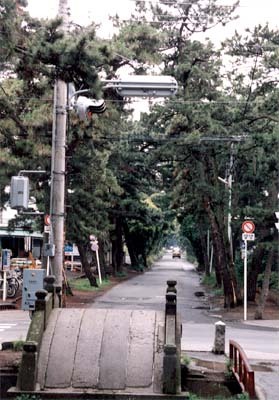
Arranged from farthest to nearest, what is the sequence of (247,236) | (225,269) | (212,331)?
(225,269), (247,236), (212,331)

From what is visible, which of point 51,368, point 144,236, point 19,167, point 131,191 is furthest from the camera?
point 144,236

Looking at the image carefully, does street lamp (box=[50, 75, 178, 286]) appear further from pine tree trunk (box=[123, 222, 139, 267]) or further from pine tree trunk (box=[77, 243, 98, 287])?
pine tree trunk (box=[123, 222, 139, 267])

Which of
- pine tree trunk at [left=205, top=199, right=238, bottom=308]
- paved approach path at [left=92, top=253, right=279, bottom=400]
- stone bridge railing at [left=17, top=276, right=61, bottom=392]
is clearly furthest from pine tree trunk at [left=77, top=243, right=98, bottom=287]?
stone bridge railing at [left=17, top=276, right=61, bottom=392]

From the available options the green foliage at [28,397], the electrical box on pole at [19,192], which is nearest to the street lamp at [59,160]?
the electrical box on pole at [19,192]

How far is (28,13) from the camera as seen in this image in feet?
48.2

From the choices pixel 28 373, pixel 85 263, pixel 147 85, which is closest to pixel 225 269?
pixel 85 263

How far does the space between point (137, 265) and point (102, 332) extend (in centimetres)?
6505

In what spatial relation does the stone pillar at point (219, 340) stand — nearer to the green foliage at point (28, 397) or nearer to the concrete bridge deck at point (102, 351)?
the concrete bridge deck at point (102, 351)

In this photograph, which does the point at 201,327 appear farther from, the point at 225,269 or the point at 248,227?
the point at 225,269

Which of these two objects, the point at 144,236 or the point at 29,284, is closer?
the point at 29,284

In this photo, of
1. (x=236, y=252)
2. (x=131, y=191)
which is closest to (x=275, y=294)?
(x=236, y=252)

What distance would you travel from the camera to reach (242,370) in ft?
37.6

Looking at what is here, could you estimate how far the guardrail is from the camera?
10.5 meters

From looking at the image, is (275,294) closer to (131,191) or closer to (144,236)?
(131,191)
